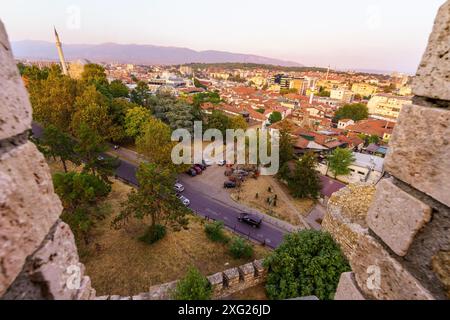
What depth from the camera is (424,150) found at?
1.02 meters

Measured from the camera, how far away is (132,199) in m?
9.74

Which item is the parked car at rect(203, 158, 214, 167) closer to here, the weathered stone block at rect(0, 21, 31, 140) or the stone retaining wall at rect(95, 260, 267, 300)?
the stone retaining wall at rect(95, 260, 267, 300)

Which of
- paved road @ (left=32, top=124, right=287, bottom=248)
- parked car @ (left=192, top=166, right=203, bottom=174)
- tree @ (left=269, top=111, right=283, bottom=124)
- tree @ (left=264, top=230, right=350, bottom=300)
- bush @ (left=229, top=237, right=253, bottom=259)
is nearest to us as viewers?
tree @ (left=264, top=230, right=350, bottom=300)

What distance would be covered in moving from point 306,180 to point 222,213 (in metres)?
7.22

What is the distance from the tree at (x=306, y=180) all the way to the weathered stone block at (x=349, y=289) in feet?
56.4

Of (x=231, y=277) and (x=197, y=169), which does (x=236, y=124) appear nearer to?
(x=197, y=169)

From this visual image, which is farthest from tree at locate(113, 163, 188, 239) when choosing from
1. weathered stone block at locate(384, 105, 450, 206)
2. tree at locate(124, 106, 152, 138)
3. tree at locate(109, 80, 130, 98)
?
tree at locate(109, 80, 130, 98)

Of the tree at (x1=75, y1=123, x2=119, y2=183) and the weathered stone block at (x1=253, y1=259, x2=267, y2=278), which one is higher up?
the tree at (x1=75, y1=123, x2=119, y2=183)

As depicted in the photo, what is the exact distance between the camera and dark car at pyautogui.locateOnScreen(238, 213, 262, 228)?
14306 mm

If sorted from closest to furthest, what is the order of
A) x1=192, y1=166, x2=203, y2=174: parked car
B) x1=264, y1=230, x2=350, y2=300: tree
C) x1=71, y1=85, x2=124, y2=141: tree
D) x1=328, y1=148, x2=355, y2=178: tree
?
x1=264, y1=230, x2=350, y2=300: tree, x1=71, y1=85, x2=124, y2=141: tree, x1=328, y1=148, x2=355, y2=178: tree, x1=192, y1=166, x2=203, y2=174: parked car

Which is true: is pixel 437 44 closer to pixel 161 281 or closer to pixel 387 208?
pixel 387 208

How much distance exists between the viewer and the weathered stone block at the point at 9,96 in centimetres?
93

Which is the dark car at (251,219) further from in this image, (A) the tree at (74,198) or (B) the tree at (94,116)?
(B) the tree at (94,116)

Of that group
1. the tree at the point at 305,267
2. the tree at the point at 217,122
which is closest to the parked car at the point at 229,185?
the tree at the point at 217,122
